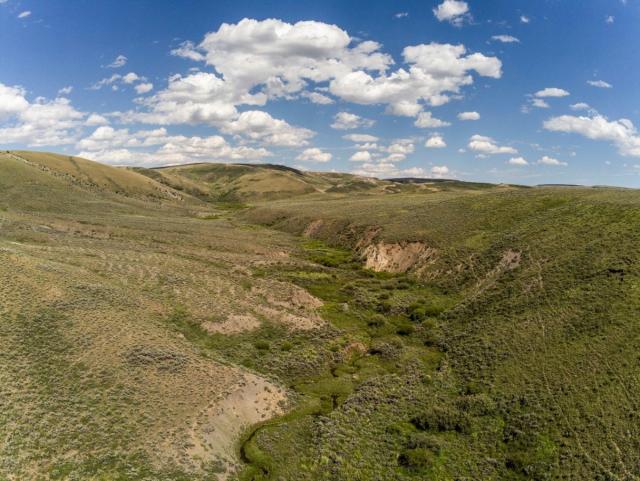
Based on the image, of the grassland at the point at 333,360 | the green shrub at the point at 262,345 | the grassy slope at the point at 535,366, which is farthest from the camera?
the green shrub at the point at 262,345

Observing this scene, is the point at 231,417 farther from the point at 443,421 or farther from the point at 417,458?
the point at 443,421

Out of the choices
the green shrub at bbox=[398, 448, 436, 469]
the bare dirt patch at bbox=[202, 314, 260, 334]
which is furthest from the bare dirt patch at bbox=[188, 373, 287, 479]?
the green shrub at bbox=[398, 448, 436, 469]

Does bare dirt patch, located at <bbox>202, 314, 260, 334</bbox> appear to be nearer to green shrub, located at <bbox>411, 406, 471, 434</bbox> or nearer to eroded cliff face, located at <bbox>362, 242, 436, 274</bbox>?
green shrub, located at <bbox>411, 406, 471, 434</bbox>

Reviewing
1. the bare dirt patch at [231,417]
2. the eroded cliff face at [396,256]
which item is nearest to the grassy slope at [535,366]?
the bare dirt patch at [231,417]

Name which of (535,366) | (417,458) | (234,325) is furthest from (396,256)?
(417,458)

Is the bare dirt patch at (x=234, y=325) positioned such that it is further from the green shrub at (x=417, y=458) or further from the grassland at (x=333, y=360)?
the green shrub at (x=417, y=458)
